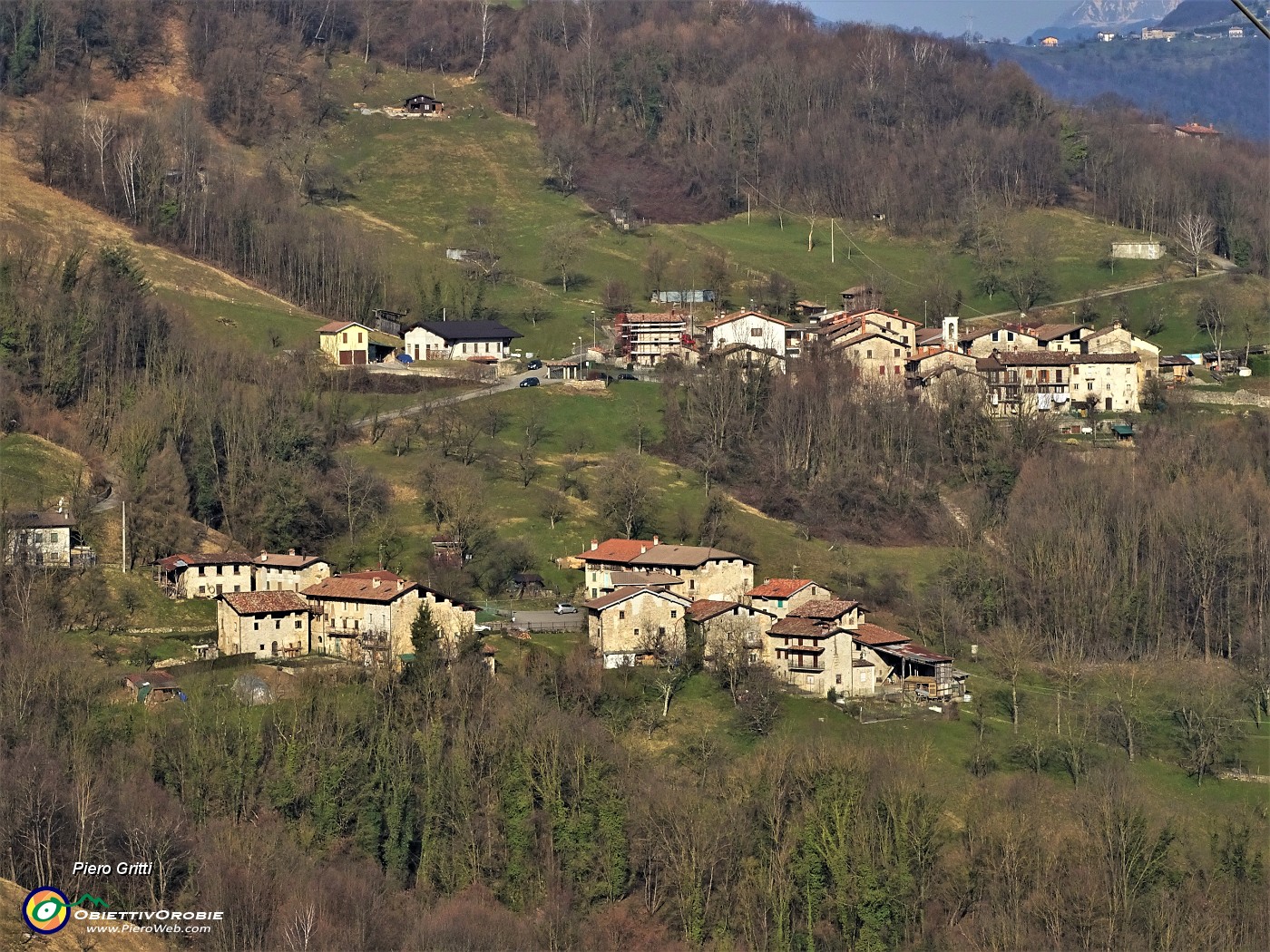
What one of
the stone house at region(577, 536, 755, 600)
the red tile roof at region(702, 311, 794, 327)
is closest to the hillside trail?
the red tile roof at region(702, 311, 794, 327)

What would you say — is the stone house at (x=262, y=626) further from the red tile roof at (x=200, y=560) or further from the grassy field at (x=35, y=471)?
the grassy field at (x=35, y=471)

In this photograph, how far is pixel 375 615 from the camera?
74.2 m

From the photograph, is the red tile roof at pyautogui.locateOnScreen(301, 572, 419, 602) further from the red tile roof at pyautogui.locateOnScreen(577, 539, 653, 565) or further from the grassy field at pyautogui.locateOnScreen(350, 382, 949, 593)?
the red tile roof at pyautogui.locateOnScreen(577, 539, 653, 565)

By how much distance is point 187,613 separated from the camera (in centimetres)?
7575

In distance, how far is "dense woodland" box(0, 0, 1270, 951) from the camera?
56.6 metres

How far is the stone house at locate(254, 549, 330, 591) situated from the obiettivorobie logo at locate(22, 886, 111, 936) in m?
31.3

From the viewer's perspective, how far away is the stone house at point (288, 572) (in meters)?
78.5

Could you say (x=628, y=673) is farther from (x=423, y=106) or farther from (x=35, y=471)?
(x=423, y=106)

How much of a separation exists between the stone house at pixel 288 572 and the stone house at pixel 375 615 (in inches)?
106

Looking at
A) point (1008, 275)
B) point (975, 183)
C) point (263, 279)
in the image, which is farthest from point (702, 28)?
point (263, 279)

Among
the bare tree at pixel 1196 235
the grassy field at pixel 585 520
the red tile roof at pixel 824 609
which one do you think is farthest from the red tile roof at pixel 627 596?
the bare tree at pixel 1196 235

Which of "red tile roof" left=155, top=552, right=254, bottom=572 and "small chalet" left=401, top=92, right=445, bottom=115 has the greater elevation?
"small chalet" left=401, top=92, right=445, bottom=115

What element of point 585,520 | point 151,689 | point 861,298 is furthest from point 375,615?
point 861,298

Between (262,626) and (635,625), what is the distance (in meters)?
12.4
